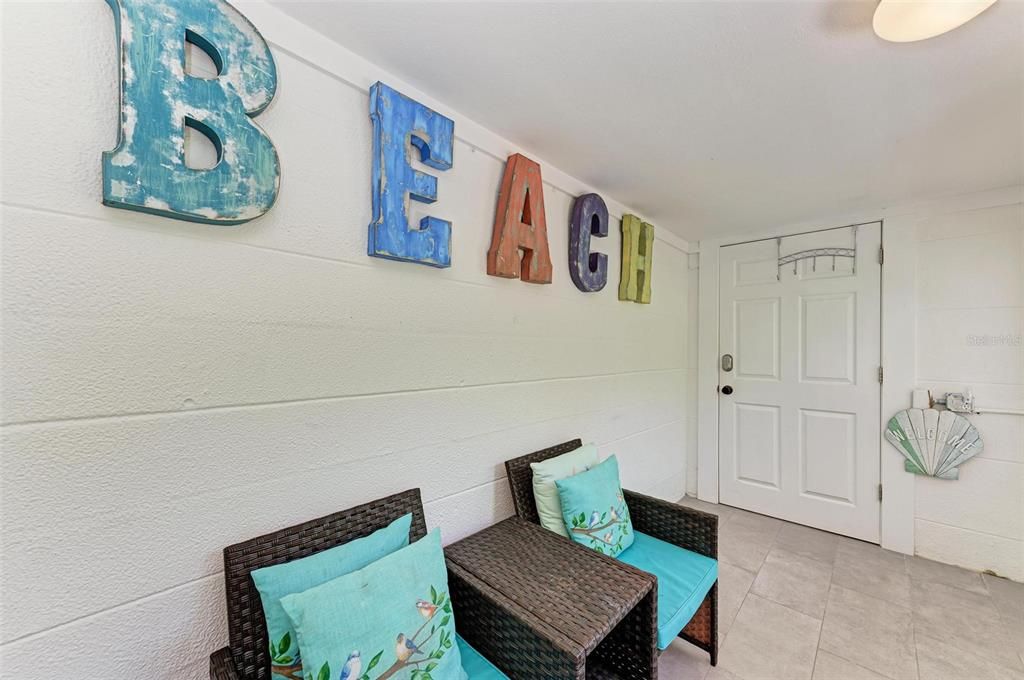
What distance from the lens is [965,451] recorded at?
2.28m

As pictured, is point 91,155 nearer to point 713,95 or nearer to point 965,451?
point 713,95

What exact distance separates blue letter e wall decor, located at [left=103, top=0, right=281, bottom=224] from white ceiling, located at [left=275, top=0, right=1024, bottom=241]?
0.24m

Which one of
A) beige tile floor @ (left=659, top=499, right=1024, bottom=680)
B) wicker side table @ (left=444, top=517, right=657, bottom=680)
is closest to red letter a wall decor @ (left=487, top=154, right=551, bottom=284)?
wicker side table @ (left=444, top=517, right=657, bottom=680)

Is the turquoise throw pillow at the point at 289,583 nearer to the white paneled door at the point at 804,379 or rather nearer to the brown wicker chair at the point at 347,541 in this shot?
the brown wicker chair at the point at 347,541

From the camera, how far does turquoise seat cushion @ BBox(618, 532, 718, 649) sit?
132 cm

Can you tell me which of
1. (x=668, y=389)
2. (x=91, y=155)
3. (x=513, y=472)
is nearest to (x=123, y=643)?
(x=91, y=155)

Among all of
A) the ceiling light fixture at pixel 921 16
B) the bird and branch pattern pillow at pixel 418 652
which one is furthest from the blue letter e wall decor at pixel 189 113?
the ceiling light fixture at pixel 921 16

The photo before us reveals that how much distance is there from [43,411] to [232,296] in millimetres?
400

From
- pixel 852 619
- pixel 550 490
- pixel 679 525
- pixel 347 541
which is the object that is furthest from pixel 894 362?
pixel 347 541

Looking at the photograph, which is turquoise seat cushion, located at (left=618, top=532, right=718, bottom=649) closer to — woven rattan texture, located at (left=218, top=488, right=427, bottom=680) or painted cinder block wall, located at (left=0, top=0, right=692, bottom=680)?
painted cinder block wall, located at (left=0, top=0, right=692, bottom=680)

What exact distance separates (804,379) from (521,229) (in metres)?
2.43

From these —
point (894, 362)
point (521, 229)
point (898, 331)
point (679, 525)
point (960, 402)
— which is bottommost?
point (679, 525)

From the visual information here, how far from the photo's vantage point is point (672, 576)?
1.51m

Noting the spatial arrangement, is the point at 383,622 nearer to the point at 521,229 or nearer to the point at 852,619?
the point at 521,229
